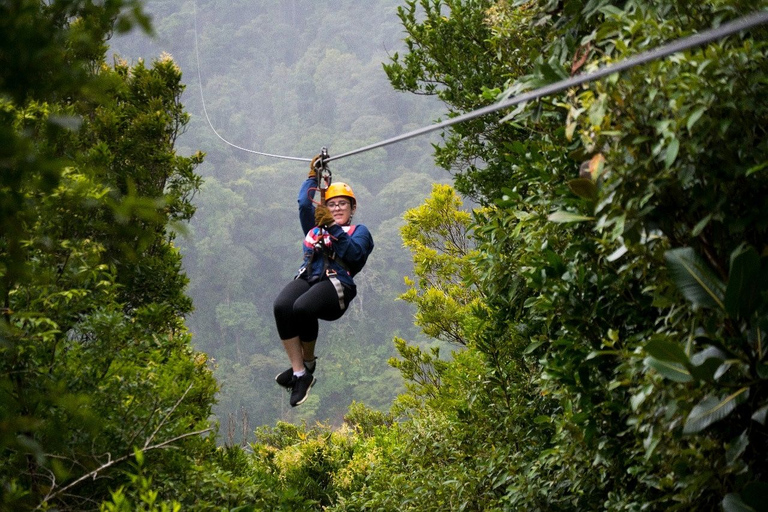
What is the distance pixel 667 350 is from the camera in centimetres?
162

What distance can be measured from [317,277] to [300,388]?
712mm

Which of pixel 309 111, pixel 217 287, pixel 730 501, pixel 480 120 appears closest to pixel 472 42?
pixel 480 120

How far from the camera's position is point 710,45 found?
5.75 feet

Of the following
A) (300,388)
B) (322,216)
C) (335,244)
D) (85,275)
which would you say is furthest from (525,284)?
(300,388)

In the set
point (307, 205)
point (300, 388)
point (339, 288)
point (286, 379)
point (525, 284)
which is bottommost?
point (525, 284)

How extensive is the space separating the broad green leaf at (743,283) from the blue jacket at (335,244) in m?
2.66

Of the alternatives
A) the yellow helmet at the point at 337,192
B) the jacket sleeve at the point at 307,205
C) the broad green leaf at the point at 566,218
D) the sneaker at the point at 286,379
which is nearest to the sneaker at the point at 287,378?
the sneaker at the point at 286,379

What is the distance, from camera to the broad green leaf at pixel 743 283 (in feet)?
5.09

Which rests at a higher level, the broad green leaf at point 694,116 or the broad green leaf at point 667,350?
A: the broad green leaf at point 694,116

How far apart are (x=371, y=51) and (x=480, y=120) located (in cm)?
4122

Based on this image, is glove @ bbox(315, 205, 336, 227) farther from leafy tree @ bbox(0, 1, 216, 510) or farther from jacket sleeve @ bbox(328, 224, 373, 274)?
leafy tree @ bbox(0, 1, 216, 510)

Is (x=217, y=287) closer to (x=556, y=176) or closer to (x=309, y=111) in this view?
(x=309, y=111)

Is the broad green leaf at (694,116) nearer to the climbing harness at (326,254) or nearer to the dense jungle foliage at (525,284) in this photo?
the dense jungle foliage at (525,284)

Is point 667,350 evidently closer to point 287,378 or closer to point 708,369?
point 708,369
